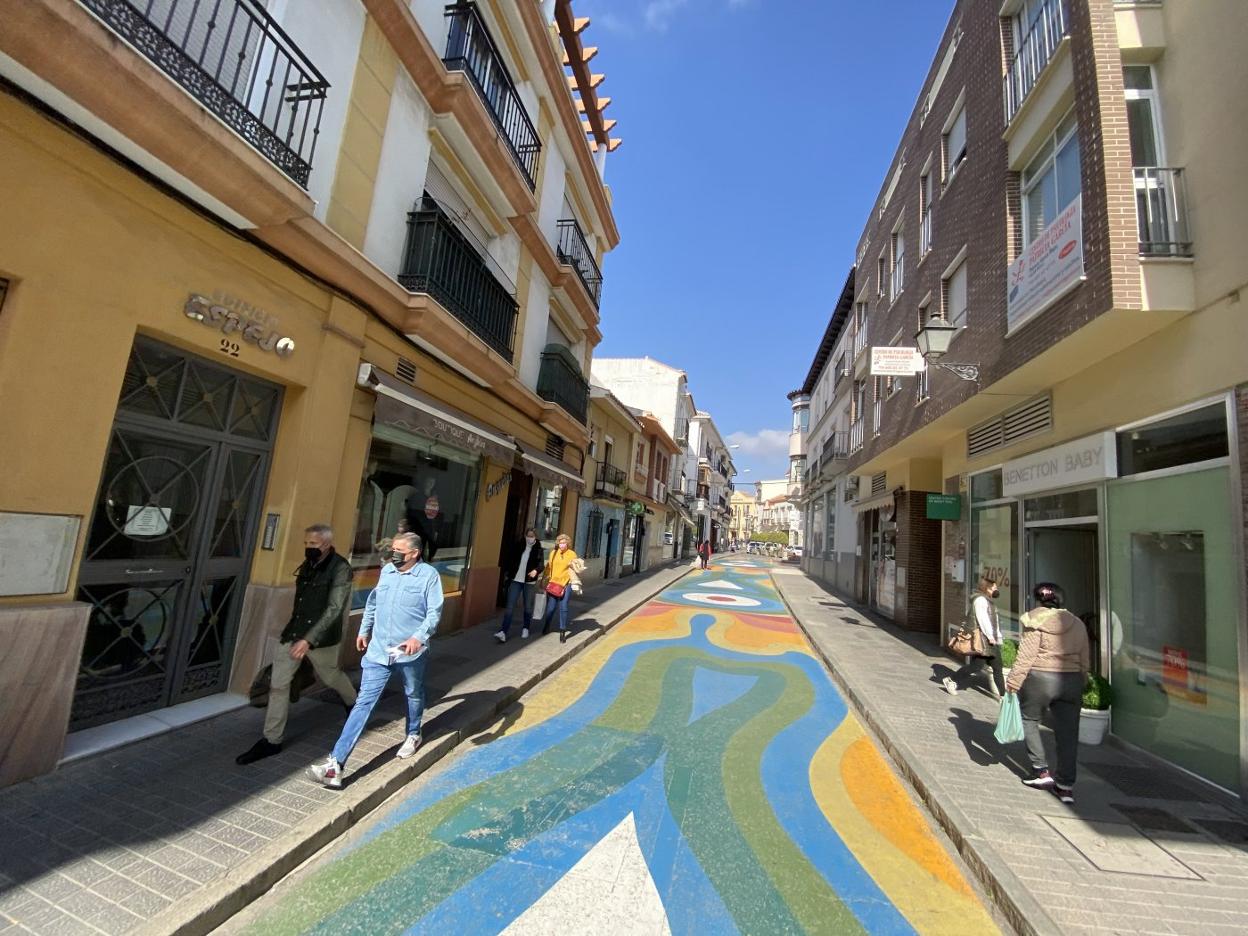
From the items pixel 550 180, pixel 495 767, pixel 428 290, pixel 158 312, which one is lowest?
pixel 495 767

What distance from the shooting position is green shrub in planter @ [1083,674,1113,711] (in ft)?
19.2

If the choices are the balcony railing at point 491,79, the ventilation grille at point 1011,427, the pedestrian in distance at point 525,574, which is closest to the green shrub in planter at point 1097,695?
the ventilation grille at point 1011,427

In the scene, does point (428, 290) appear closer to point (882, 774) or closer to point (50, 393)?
point (50, 393)

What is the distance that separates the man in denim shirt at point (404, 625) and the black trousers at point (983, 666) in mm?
6322

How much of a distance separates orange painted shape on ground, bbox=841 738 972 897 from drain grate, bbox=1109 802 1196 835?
5.26 feet

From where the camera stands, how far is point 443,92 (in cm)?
718

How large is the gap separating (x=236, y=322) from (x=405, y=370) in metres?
2.40

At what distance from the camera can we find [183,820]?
3158mm

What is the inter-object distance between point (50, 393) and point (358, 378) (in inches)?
110

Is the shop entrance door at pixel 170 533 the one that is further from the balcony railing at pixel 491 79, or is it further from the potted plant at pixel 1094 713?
the potted plant at pixel 1094 713

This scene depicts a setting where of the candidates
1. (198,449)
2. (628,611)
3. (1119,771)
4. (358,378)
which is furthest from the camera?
(628,611)

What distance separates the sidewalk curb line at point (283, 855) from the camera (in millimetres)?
2467

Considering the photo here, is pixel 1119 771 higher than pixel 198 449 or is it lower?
lower

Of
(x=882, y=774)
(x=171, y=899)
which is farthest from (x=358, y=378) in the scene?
(x=882, y=774)
